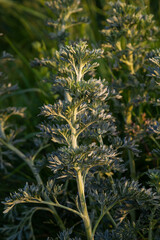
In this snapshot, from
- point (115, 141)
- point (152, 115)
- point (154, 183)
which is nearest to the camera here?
point (154, 183)

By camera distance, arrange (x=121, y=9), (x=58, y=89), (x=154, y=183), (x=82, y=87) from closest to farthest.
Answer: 1. (x=82, y=87)
2. (x=154, y=183)
3. (x=121, y=9)
4. (x=58, y=89)

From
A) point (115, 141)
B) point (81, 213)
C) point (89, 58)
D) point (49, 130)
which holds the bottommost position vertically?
point (81, 213)

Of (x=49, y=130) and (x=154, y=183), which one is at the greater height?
(x=49, y=130)

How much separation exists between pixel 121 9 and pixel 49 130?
2.65 ft

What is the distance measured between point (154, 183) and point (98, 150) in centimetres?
29

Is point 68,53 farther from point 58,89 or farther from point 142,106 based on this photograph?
point 142,106

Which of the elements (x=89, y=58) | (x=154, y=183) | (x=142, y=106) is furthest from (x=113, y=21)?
(x=154, y=183)

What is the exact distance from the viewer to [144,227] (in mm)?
1243

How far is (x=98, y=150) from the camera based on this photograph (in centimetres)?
109

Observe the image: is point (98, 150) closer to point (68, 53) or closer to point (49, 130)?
point (49, 130)

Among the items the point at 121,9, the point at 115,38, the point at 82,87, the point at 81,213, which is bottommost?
the point at 81,213

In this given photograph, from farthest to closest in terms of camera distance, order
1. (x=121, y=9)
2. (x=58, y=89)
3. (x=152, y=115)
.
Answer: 1. (x=152, y=115)
2. (x=58, y=89)
3. (x=121, y=9)

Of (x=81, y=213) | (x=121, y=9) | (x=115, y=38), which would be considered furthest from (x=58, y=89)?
(x=81, y=213)

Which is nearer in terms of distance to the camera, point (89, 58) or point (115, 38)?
point (89, 58)
